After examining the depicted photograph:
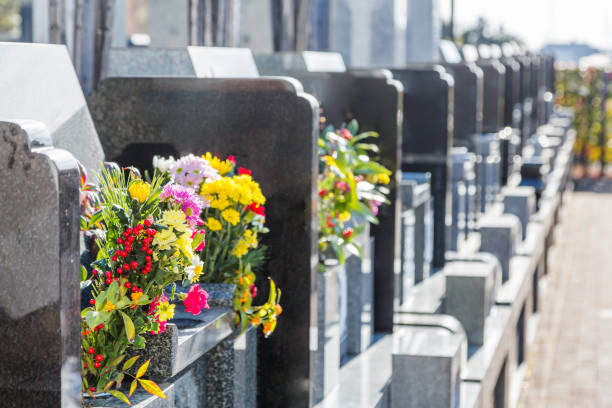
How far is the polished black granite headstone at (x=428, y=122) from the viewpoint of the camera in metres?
9.27

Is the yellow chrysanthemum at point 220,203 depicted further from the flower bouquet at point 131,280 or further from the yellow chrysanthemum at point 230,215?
the flower bouquet at point 131,280

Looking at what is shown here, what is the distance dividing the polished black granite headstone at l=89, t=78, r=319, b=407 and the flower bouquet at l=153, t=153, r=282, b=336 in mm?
299

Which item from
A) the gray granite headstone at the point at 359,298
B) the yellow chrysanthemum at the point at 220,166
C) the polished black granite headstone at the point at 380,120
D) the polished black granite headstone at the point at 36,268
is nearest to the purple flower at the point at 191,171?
the yellow chrysanthemum at the point at 220,166

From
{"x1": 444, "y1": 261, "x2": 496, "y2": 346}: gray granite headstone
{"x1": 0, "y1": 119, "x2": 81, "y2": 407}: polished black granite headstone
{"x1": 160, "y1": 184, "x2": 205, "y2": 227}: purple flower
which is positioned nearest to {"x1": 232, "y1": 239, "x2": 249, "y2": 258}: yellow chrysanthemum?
{"x1": 160, "y1": 184, "x2": 205, "y2": 227}: purple flower

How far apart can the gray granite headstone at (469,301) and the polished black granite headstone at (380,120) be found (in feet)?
3.26

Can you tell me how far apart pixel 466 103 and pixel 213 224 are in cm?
844

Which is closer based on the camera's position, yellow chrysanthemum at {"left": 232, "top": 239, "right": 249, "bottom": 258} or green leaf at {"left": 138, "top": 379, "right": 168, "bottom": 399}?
green leaf at {"left": 138, "top": 379, "right": 168, "bottom": 399}

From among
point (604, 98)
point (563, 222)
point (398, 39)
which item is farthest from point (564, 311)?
point (604, 98)

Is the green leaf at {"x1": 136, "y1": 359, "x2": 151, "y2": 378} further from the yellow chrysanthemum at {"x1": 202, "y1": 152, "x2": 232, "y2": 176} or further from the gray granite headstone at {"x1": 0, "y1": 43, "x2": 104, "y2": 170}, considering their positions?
the yellow chrysanthemum at {"x1": 202, "y1": 152, "x2": 232, "y2": 176}

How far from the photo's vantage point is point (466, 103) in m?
12.1

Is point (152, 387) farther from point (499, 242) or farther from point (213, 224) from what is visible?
point (499, 242)

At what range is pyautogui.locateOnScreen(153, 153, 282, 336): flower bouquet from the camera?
13.2 ft

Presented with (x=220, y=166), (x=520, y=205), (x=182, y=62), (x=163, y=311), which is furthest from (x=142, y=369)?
(x=520, y=205)

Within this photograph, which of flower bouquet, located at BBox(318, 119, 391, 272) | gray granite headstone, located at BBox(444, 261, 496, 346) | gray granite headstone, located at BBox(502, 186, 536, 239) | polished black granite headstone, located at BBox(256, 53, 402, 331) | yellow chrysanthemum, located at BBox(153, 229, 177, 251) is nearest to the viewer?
yellow chrysanthemum, located at BBox(153, 229, 177, 251)
